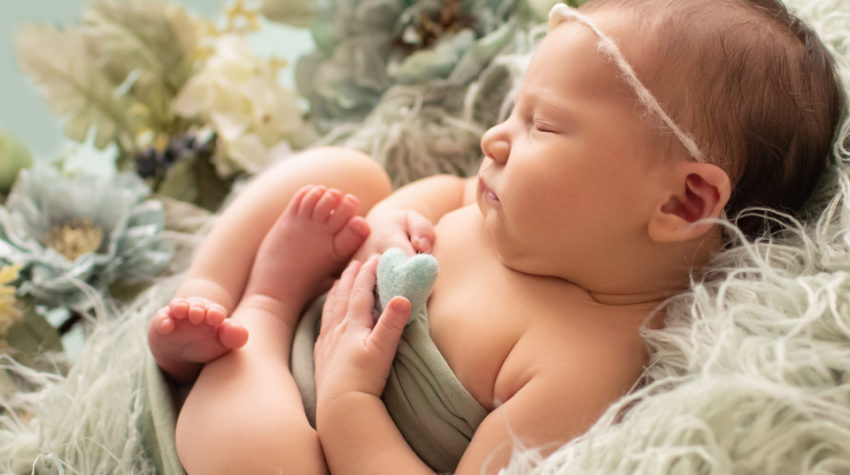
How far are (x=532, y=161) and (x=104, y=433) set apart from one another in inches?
23.8

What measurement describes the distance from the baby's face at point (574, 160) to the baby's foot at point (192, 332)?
34 cm

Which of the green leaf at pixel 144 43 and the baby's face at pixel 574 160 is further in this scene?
the green leaf at pixel 144 43

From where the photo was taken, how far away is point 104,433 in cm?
92

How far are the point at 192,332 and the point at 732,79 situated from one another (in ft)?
2.13

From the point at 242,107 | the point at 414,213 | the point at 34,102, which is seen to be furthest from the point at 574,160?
the point at 34,102

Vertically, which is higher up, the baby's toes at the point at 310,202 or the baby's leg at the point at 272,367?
the baby's toes at the point at 310,202

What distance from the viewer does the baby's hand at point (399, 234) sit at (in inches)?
37.8

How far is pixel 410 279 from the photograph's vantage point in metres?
0.86

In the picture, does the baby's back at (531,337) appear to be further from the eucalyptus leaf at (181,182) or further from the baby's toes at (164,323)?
the eucalyptus leaf at (181,182)

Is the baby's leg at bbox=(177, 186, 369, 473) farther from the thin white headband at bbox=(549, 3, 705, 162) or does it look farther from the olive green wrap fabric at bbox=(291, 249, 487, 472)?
the thin white headband at bbox=(549, 3, 705, 162)

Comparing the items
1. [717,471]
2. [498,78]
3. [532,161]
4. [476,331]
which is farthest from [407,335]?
[498,78]

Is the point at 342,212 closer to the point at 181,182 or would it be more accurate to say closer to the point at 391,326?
the point at 391,326

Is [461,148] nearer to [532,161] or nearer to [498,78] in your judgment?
[498,78]

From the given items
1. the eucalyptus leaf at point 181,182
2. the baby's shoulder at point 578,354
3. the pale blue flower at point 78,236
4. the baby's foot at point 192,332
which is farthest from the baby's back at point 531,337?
the eucalyptus leaf at point 181,182
